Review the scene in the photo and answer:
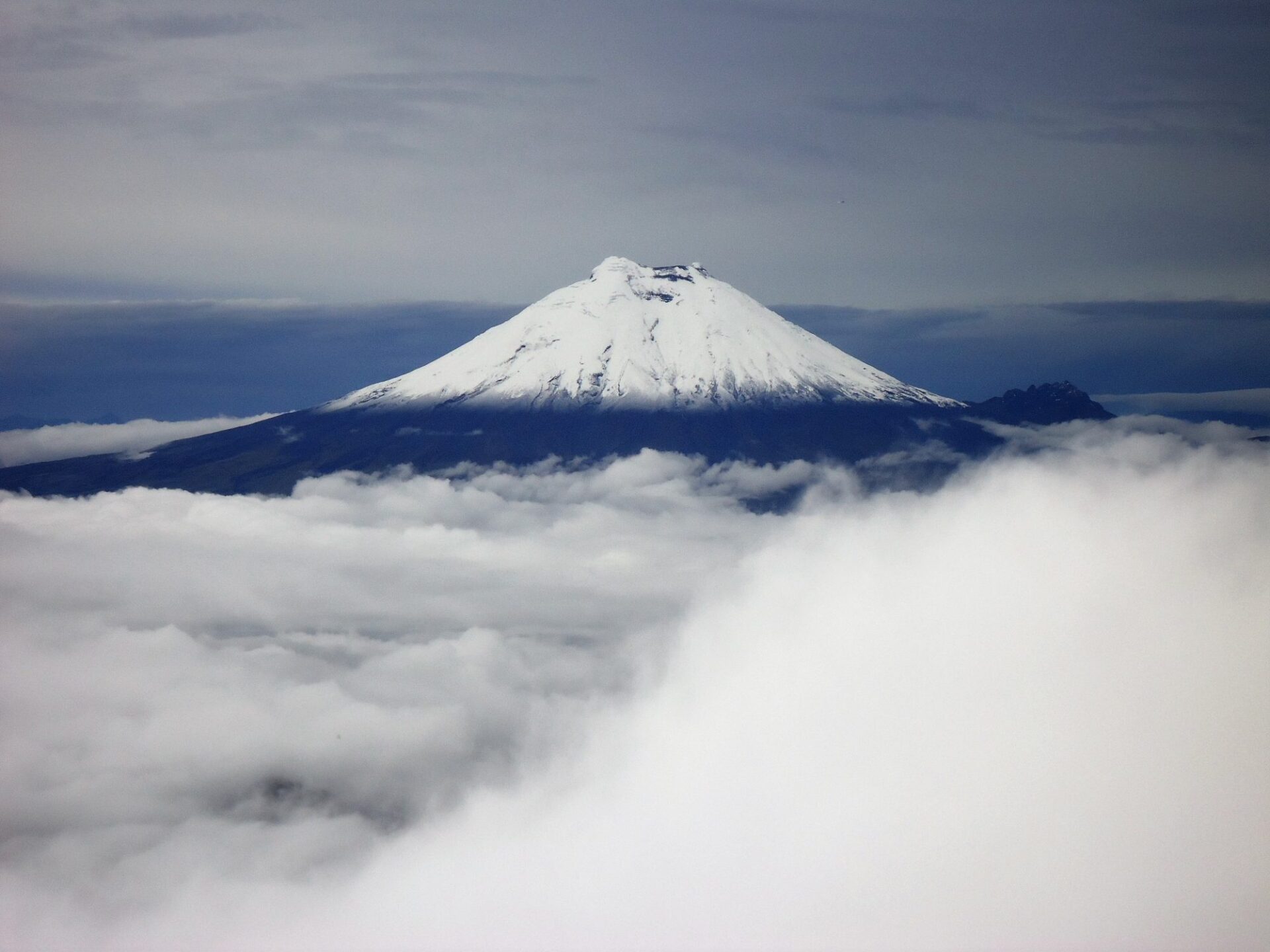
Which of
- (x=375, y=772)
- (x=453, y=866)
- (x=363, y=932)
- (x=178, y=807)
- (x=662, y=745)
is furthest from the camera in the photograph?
(x=662, y=745)

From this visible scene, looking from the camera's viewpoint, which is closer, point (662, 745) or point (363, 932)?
point (363, 932)

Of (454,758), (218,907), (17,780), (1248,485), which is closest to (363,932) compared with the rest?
(218,907)

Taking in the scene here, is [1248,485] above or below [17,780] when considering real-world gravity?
above

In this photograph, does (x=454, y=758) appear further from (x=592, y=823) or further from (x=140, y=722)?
(x=140, y=722)

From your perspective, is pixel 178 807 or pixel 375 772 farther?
pixel 375 772

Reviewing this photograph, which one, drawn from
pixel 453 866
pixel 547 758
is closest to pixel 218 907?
pixel 453 866

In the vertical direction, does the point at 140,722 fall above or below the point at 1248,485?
below

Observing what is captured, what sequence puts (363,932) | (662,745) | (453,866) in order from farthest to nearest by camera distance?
(662,745)
(453,866)
(363,932)

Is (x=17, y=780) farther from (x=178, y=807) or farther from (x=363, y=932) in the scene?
(x=363, y=932)

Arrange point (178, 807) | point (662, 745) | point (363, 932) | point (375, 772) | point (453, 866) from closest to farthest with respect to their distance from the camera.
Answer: point (363, 932)
point (453, 866)
point (178, 807)
point (375, 772)
point (662, 745)
